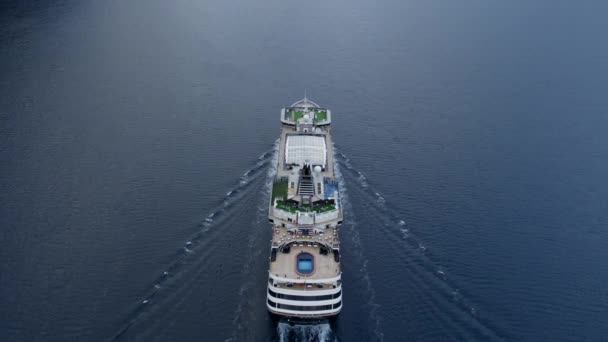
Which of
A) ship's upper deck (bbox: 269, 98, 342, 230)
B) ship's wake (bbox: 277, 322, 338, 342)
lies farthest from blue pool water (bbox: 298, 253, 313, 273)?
ship's wake (bbox: 277, 322, 338, 342)

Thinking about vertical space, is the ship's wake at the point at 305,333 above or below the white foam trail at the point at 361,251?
below

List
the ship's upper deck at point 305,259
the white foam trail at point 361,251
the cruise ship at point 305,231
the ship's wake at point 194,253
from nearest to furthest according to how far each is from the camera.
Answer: the cruise ship at point 305,231
the ship's upper deck at point 305,259
the white foam trail at point 361,251
the ship's wake at point 194,253

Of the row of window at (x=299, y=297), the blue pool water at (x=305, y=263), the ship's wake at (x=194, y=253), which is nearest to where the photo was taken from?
the row of window at (x=299, y=297)

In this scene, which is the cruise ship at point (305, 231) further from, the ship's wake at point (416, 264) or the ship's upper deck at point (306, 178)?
the ship's wake at point (416, 264)

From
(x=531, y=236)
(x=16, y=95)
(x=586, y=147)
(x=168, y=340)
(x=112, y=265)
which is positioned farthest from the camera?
(x=16, y=95)

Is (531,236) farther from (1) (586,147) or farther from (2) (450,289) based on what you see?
(1) (586,147)

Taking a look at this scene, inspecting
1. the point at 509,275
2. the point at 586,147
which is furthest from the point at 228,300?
the point at 586,147

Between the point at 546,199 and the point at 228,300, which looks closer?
the point at 228,300

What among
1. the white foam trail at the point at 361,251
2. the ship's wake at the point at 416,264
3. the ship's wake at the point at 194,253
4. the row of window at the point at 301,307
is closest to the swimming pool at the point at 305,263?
the row of window at the point at 301,307
